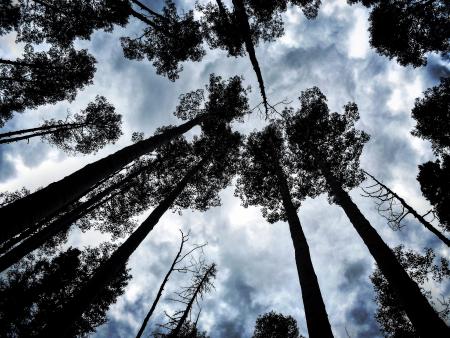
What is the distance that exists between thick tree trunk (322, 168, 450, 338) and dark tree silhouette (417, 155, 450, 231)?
284 inches

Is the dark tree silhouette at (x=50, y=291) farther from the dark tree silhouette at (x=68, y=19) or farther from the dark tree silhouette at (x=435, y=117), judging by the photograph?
the dark tree silhouette at (x=435, y=117)

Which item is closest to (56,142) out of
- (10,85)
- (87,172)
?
(10,85)

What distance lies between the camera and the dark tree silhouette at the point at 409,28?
33.3 feet

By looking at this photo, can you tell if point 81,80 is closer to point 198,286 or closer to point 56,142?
point 56,142

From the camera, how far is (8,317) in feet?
39.5

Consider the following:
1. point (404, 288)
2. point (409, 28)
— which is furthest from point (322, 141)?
point (404, 288)

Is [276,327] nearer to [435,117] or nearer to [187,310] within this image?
[187,310]

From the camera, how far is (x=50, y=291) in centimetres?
1320

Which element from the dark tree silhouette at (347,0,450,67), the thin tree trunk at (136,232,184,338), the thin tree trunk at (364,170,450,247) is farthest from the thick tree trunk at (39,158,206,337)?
the dark tree silhouette at (347,0,450,67)

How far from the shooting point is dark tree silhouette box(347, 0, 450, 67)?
10.2m

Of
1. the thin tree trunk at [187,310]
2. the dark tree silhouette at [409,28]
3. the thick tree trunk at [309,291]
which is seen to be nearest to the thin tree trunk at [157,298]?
the thin tree trunk at [187,310]

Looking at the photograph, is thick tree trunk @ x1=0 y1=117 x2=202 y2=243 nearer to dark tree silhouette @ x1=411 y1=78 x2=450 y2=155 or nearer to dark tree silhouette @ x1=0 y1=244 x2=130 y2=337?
dark tree silhouette @ x1=0 y1=244 x2=130 y2=337

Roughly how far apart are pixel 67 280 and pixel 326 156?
48.1ft

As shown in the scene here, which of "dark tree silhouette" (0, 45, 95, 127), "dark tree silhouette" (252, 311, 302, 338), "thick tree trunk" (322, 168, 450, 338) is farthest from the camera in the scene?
"dark tree silhouette" (252, 311, 302, 338)
